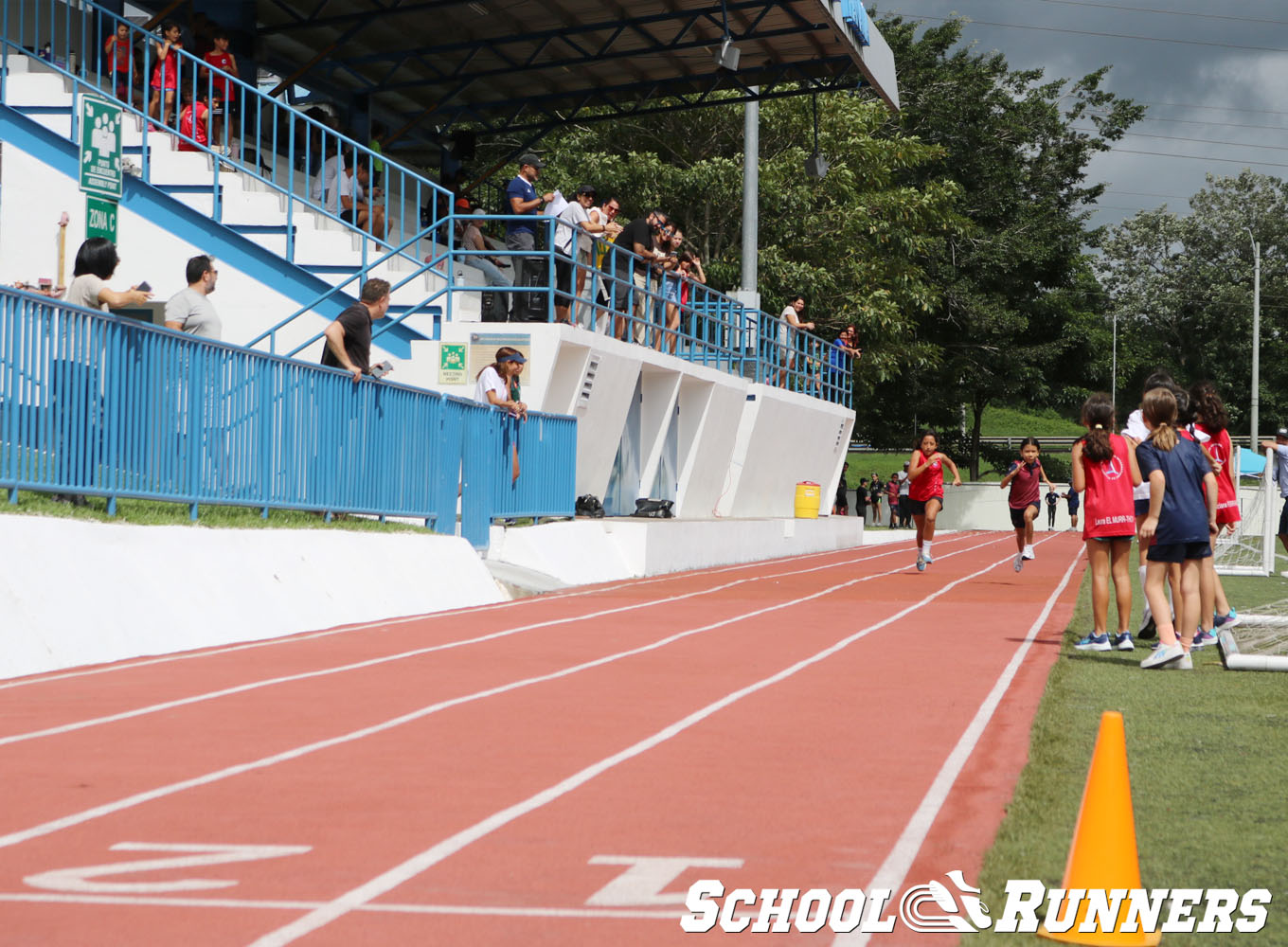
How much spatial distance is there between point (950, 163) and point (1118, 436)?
1921 inches

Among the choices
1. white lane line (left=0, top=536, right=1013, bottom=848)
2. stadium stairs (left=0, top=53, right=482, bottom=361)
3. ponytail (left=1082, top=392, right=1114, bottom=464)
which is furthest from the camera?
stadium stairs (left=0, top=53, right=482, bottom=361)

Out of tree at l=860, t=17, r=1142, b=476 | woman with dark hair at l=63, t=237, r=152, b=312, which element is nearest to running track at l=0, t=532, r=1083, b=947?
woman with dark hair at l=63, t=237, r=152, b=312

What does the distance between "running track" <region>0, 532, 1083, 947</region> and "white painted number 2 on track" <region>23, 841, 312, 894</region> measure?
1cm

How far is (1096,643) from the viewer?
12250 millimetres

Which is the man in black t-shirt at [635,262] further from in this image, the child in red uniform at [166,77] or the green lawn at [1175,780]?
the green lawn at [1175,780]

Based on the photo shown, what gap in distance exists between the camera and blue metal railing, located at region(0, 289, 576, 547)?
35.7 ft

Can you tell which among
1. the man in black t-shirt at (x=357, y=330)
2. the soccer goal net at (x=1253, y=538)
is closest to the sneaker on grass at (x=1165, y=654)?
the soccer goal net at (x=1253, y=538)

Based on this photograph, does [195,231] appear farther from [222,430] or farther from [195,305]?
[222,430]

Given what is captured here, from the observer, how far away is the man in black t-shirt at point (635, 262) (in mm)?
24891

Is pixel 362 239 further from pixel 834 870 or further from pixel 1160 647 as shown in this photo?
pixel 834 870

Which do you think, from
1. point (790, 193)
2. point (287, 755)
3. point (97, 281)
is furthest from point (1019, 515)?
point (790, 193)

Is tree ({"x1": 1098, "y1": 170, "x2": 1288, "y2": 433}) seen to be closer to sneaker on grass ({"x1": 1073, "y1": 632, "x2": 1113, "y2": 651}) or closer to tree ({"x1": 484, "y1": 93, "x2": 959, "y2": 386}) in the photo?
tree ({"x1": 484, "y1": 93, "x2": 959, "y2": 386})

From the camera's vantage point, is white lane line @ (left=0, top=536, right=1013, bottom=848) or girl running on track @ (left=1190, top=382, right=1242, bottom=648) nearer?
white lane line @ (left=0, top=536, right=1013, bottom=848)

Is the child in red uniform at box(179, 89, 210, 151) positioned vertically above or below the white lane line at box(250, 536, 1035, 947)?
above
